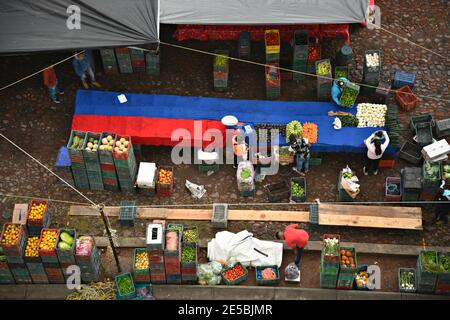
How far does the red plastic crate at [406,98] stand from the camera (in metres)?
19.7

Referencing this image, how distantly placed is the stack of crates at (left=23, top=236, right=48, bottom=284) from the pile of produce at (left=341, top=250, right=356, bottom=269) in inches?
239

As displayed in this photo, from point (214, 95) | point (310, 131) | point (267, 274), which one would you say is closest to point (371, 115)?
point (310, 131)

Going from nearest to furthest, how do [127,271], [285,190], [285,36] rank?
1. [127,271]
2. [285,190]
3. [285,36]

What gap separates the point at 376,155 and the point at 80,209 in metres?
6.72

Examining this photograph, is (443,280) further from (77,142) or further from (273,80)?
(77,142)

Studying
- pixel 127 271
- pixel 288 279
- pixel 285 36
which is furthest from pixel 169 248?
pixel 285 36

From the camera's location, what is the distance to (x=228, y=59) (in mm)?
20422

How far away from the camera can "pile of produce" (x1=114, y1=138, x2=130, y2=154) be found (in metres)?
17.6

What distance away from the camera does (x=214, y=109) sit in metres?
19.5

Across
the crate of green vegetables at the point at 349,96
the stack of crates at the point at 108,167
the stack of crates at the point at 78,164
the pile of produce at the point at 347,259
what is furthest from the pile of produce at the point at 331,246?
the stack of crates at the point at 78,164

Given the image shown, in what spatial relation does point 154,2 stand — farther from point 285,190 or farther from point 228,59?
point 285,190

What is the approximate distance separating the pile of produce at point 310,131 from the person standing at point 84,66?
532 centimetres

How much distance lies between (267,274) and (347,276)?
1.66 meters

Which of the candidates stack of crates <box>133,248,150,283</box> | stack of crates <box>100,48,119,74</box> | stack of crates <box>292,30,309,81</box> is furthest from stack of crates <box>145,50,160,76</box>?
stack of crates <box>133,248,150,283</box>
